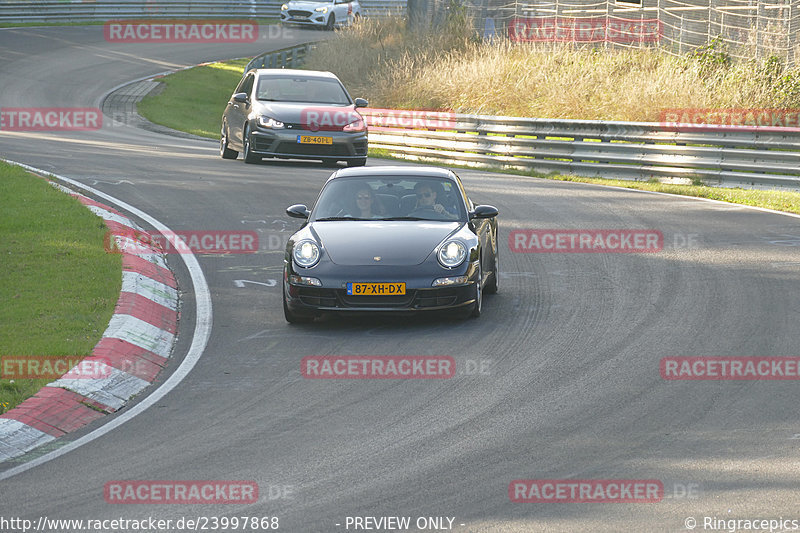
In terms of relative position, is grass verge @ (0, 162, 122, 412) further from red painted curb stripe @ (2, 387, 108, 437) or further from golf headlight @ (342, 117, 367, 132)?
golf headlight @ (342, 117, 367, 132)

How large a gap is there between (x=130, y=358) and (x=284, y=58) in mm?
35959

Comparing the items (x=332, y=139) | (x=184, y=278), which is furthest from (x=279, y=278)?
(x=332, y=139)

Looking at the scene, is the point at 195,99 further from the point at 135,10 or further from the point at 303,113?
the point at 303,113

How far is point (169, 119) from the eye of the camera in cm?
Answer: 3322

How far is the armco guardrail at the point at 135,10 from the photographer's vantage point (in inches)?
1921

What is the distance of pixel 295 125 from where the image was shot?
829 inches

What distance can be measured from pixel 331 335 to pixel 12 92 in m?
26.2

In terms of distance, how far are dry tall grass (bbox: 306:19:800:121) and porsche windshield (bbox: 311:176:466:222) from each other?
557 inches

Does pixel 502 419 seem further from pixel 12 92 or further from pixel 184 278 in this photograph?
pixel 12 92

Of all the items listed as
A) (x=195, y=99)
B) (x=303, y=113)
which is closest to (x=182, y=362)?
(x=303, y=113)

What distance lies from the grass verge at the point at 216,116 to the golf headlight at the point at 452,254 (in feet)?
27.1
